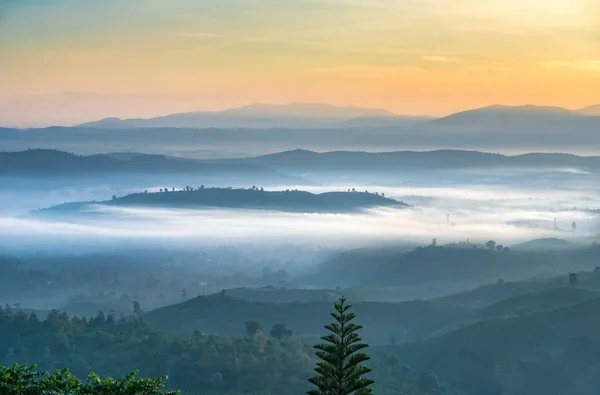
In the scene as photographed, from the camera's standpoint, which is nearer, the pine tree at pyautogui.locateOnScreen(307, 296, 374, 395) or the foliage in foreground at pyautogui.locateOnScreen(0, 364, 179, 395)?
the foliage in foreground at pyautogui.locateOnScreen(0, 364, 179, 395)

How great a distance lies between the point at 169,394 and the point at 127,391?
285 centimetres

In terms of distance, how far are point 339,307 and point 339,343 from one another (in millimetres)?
2949

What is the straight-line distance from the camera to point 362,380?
7350cm

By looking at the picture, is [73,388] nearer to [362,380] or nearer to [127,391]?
[127,391]

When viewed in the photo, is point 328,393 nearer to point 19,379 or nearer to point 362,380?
point 362,380

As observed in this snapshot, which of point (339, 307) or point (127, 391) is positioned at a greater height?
point (339, 307)

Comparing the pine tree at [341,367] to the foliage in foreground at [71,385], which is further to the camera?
the pine tree at [341,367]

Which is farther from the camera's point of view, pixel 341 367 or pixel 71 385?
pixel 341 367

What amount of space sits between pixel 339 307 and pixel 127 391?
15.0 meters

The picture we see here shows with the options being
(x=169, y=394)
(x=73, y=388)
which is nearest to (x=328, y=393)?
(x=169, y=394)

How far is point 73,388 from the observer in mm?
71500

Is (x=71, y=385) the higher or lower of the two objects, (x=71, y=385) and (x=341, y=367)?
the lower

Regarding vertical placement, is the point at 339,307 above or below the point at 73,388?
above

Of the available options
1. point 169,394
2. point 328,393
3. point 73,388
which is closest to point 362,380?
point 328,393
